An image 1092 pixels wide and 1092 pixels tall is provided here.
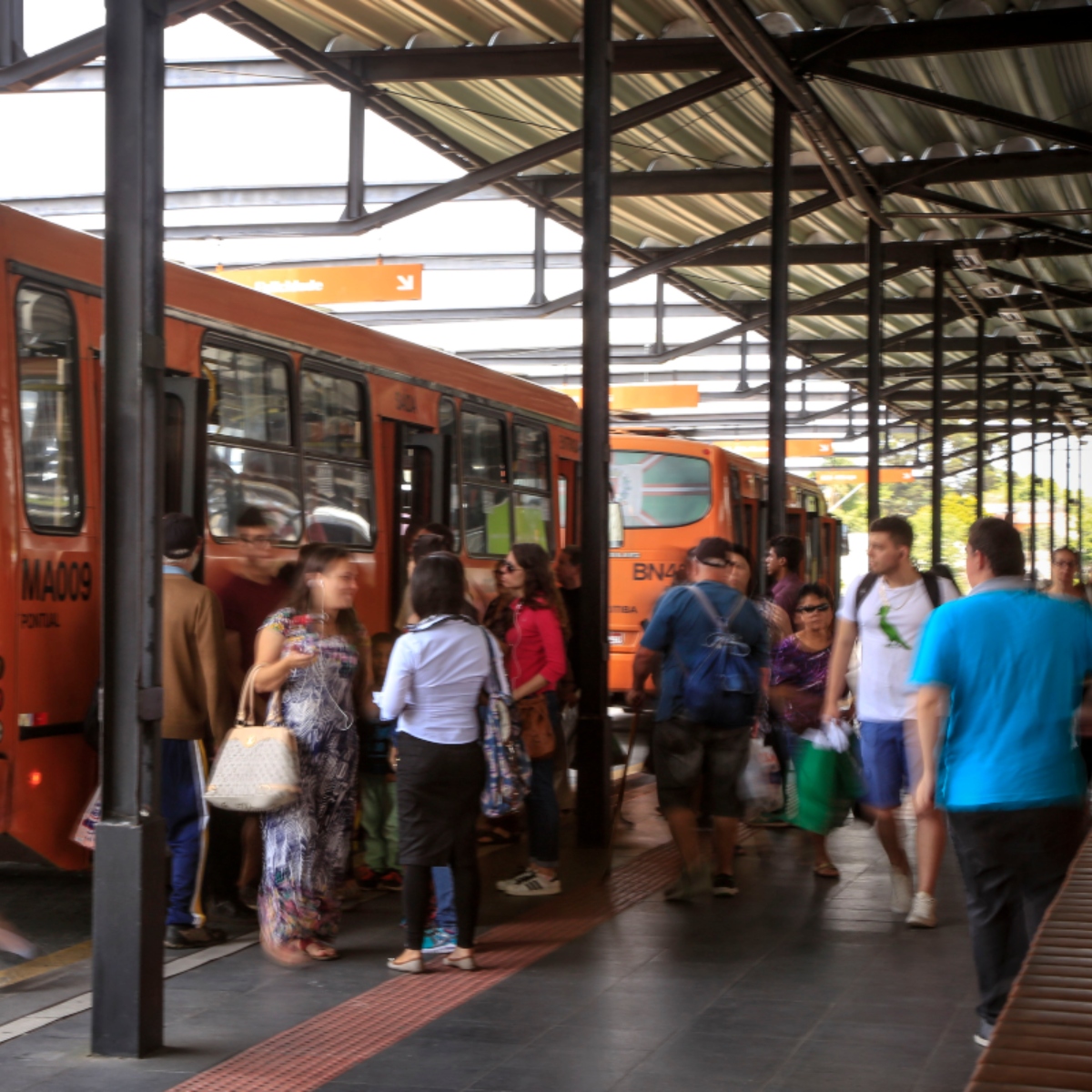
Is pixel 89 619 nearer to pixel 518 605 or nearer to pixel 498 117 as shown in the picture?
pixel 518 605

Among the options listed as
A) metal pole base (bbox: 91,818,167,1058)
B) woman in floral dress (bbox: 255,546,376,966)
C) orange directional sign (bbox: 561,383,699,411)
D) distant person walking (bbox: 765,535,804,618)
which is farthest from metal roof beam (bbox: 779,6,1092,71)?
orange directional sign (bbox: 561,383,699,411)

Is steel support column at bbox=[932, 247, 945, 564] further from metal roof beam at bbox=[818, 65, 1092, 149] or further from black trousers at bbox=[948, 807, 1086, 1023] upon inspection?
black trousers at bbox=[948, 807, 1086, 1023]

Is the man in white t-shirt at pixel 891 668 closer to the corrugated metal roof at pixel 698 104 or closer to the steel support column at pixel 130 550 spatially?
the steel support column at pixel 130 550

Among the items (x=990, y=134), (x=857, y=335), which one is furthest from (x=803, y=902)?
(x=857, y=335)

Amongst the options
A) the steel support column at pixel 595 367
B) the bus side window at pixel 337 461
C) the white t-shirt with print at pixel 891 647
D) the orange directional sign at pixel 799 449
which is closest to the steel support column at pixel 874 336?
the steel support column at pixel 595 367

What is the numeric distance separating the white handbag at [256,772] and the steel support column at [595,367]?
11.7 feet

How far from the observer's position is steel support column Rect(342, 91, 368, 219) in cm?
1549

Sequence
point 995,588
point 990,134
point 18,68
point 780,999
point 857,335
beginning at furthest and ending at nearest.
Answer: point 857,335 → point 990,134 → point 18,68 → point 780,999 → point 995,588

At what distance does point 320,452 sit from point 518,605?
1822mm

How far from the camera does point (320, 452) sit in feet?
31.1

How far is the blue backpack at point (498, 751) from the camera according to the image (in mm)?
6770

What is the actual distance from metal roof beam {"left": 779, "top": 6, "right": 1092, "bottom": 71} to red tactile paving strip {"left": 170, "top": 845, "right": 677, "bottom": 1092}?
Result: 793 cm

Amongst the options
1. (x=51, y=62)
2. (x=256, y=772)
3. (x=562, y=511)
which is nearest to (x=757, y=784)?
(x=256, y=772)

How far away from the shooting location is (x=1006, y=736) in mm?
5164
